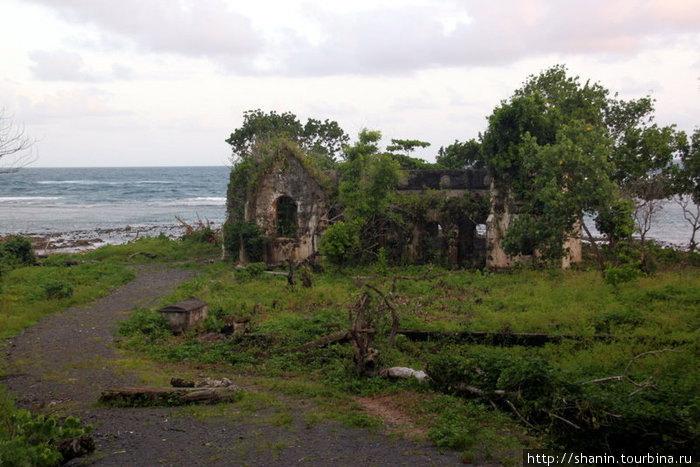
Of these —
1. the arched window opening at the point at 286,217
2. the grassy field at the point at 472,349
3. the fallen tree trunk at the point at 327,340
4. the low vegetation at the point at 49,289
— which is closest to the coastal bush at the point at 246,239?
the arched window opening at the point at 286,217

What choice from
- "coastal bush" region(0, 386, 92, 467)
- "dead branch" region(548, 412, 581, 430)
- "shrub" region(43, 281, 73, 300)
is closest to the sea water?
"shrub" region(43, 281, 73, 300)

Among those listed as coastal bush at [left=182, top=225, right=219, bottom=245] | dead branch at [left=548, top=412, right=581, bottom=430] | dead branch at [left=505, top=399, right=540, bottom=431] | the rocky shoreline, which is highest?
coastal bush at [left=182, top=225, right=219, bottom=245]

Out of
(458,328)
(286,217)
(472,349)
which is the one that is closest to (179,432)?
(472,349)

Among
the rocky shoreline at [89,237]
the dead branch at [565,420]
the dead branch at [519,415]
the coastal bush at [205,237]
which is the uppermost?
the coastal bush at [205,237]

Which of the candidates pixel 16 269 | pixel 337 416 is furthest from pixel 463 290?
pixel 16 269

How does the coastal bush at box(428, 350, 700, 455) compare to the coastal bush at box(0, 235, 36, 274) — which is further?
the coastal bush at box(0, 235, 36, 274)

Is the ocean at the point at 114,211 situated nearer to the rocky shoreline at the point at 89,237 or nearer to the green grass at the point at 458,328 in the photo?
the rocky shoreline at the point at 89,237

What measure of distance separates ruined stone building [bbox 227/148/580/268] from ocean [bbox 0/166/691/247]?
13.9 meters

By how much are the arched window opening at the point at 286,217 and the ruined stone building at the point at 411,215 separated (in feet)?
0.17

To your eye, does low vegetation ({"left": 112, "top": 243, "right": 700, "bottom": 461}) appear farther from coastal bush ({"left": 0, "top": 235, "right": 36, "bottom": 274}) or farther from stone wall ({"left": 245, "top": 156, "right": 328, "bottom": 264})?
coastal bush ({"left": 0, "top": 235, "right": 36, "bottom": 274})

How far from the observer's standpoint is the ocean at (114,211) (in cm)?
4350

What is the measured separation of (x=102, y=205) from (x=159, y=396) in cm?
6161

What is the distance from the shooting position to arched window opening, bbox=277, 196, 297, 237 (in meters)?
24.8

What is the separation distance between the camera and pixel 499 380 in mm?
8438
